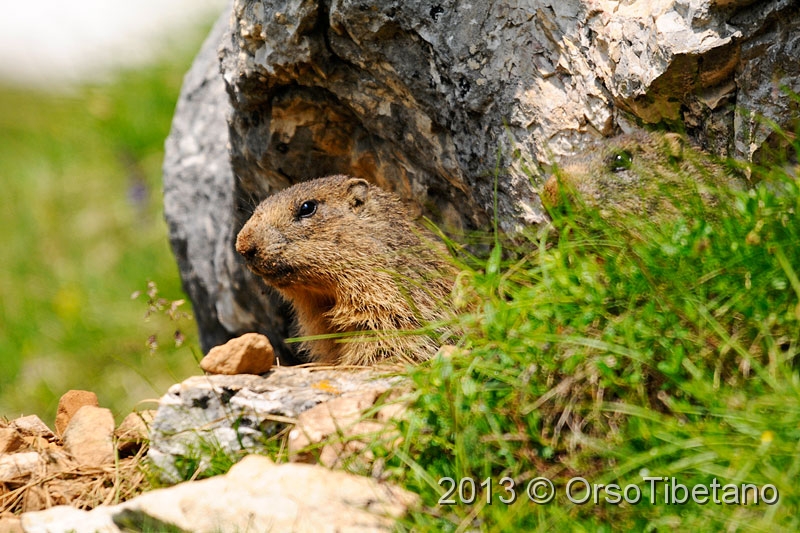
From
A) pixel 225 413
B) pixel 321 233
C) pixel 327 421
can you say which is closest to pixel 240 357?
pixel 225 413

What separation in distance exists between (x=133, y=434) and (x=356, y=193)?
2.20 m

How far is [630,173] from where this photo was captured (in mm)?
4629

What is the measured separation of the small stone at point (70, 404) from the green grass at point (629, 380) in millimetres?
2325

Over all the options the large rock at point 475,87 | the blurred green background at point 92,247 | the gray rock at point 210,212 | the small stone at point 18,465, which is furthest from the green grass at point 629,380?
the blurred green background at point 92,247

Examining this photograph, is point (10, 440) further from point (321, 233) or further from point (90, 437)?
point (321, 233)

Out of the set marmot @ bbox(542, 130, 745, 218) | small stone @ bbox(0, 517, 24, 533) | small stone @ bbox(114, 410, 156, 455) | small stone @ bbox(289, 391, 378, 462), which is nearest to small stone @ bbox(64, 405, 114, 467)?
small stone @ bbox(114, 410, 156, 455)

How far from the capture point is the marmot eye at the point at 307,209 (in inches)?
221

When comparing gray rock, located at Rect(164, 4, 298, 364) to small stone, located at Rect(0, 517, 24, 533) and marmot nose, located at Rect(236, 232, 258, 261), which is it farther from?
small stone, located at Rect(0, 517, 24, 533)

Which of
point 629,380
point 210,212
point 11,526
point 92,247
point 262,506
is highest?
point 92,247

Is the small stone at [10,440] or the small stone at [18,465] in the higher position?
the small stone at [10,440]

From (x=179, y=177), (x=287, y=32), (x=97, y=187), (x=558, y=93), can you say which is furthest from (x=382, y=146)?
(x=97, y=187)

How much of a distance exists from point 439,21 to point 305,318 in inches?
84.5

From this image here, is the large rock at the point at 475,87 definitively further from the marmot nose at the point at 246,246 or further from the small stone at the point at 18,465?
the small stone at the point at 18,465

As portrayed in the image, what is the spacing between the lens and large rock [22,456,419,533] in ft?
10.5
